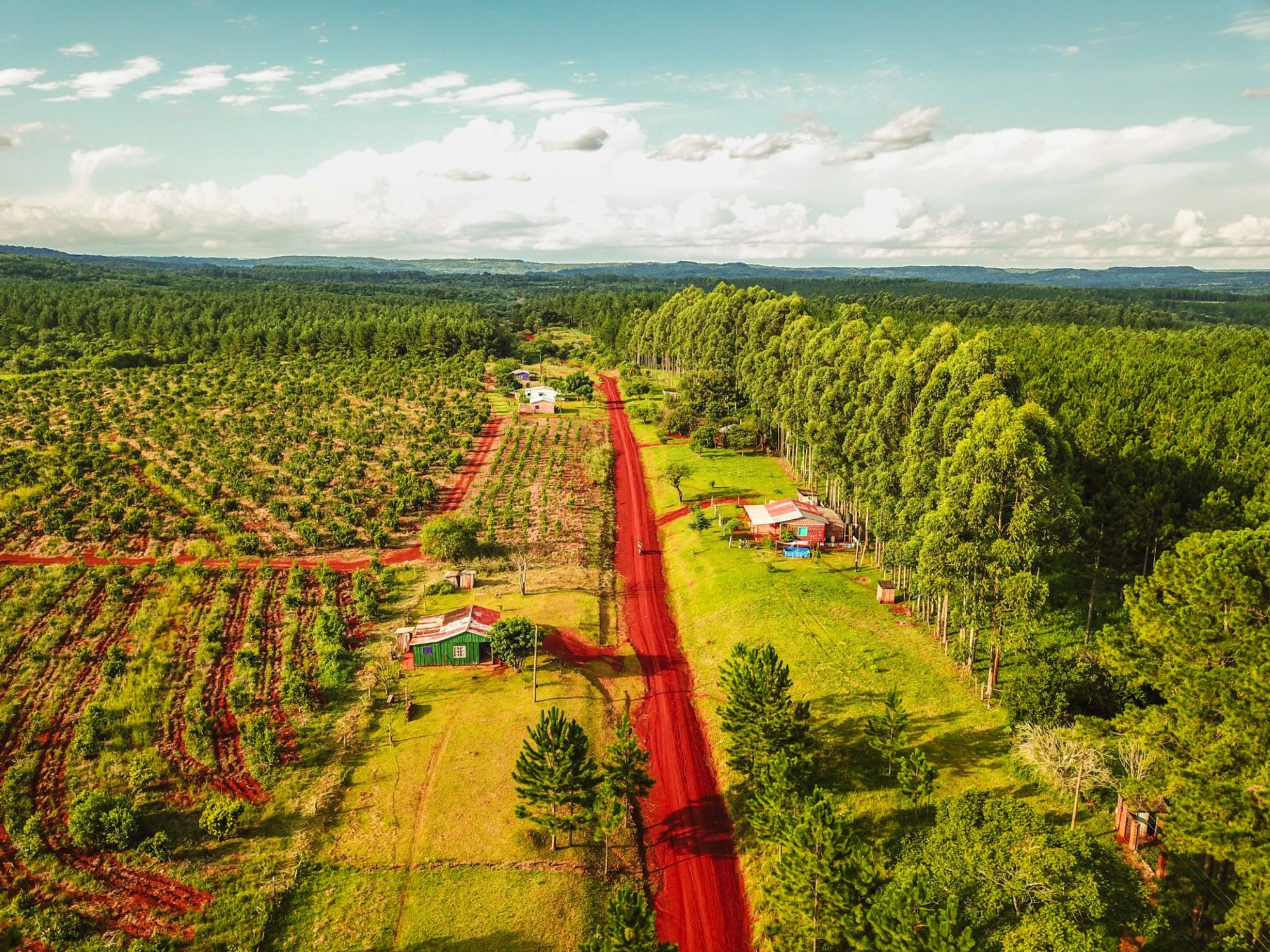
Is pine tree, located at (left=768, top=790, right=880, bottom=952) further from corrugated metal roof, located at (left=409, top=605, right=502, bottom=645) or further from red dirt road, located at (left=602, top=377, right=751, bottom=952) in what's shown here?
corrugated metal roof, located at (left=409, top=605, right=502, bottom=645)

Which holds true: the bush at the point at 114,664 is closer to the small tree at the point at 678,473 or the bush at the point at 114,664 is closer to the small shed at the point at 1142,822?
the small tree at the point at 678,473

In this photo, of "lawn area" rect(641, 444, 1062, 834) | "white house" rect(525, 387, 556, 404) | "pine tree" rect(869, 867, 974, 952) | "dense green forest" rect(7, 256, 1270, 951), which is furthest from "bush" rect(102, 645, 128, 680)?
"white house" rect(525, 387, 556, 404)

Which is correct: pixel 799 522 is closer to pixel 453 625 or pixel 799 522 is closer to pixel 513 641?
pixel 513 641

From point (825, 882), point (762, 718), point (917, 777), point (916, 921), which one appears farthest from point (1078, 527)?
point (825, 882)

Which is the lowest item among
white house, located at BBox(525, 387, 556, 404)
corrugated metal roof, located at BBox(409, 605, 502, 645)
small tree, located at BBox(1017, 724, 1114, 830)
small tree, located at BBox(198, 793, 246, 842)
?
small tree, located at BBox(198, 793, 246, 842)

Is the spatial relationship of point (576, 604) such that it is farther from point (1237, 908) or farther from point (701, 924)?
point (1237, 908)

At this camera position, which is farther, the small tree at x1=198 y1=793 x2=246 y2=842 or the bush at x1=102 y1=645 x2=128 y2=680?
the bush at x1=102 y1=645 x2=128 y2=680
